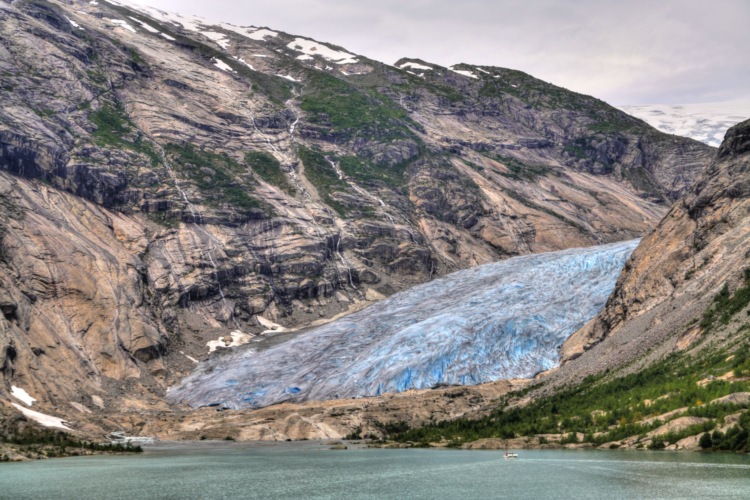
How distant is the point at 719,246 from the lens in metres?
77.8

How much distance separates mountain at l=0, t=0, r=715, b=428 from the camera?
334 feet

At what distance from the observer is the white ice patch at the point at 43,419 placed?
256 feet

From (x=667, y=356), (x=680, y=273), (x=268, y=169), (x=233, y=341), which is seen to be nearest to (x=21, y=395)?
(x=233, y=341)

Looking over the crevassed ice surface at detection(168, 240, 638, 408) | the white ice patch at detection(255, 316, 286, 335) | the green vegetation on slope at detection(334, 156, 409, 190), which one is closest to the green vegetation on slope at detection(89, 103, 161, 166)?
the white ice patch at detection(255, 316, 286, 335)

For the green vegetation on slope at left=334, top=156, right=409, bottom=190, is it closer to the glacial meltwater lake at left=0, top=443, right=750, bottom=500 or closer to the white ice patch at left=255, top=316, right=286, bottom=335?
the white ice patch at left=255, top=316, right=286, bottom=335

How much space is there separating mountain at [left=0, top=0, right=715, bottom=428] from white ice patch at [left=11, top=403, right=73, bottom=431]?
9.07 ft

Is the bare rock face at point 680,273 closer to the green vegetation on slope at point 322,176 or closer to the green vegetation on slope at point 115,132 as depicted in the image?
the green vegetation on slope at point 322,176

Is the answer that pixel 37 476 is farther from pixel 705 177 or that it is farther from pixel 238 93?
A: pixel 238 93

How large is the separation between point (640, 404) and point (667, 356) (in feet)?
30.9

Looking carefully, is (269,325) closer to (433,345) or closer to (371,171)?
(433,345)

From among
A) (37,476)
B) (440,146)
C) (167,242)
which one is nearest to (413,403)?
(37,476)

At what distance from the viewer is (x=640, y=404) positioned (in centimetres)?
5806

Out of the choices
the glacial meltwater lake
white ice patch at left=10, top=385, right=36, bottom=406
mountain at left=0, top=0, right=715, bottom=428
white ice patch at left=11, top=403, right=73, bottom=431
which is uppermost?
mountain at left=0, top=0, right=715, bottom=428

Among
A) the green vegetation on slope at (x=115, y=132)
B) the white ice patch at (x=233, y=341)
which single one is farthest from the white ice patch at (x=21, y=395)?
the green vegetation on slope at (x=115, y=132)
